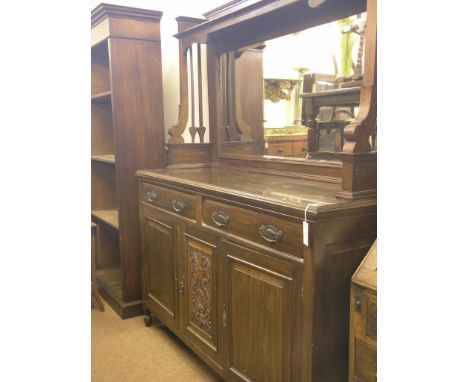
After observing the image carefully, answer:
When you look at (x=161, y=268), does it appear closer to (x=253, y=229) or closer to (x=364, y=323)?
(x=253, y=229)

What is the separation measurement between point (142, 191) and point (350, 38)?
4.58ft

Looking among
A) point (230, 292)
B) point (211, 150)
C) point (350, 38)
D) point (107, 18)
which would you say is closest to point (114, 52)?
point (107, 18)

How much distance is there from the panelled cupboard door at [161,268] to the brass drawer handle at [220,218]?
42 cm

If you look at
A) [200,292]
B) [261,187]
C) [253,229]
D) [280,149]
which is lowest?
[200,292]

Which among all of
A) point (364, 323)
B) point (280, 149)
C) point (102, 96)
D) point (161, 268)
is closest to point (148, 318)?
point (161, 268)

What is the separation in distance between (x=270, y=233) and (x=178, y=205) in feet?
2.52

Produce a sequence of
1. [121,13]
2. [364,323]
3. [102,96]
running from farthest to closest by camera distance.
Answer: [102,96], [121,13], [364,323]

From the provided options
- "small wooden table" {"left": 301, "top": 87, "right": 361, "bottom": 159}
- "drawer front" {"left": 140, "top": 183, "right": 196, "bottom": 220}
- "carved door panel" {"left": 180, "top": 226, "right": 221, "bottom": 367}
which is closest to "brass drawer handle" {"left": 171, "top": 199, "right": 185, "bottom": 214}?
"drawer front" {"left": 140, "top": 183, "right": 196, "bottom": 220}

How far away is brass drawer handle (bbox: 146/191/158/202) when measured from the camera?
2.53 meters

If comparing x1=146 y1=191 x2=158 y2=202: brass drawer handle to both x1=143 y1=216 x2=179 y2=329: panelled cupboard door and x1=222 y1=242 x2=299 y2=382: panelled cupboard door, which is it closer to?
x1=143 y1=216 x2=179 y2=329: panelled cupboard door

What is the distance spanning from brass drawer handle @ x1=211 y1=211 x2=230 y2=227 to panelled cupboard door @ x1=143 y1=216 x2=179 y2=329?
1.38ft

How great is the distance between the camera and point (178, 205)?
89.7 inches

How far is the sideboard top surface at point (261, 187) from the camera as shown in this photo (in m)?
1.51

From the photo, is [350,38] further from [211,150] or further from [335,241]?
[211,150]
